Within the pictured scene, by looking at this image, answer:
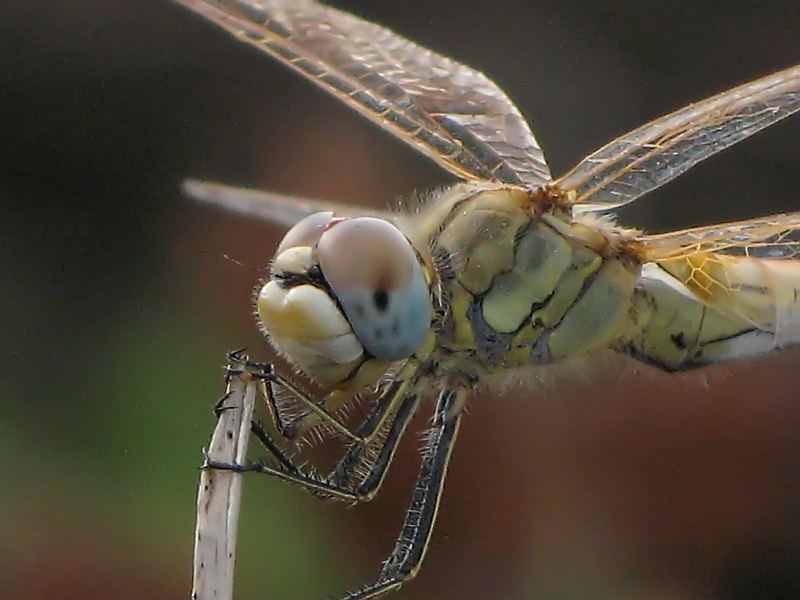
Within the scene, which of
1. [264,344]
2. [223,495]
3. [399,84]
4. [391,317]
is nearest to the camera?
[223,495]

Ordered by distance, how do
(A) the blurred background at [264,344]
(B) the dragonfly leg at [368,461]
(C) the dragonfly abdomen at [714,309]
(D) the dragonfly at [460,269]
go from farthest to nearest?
(A) the blurred background at [264,344] < (C) the dragonfly abdomen at [714,309] < (B) the dragonfly leg at [368,461] < (D) the dragonfly at [460,269]

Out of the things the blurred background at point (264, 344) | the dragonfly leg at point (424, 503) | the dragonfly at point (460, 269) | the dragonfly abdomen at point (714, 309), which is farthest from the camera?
the blurred background at point (264, 344)

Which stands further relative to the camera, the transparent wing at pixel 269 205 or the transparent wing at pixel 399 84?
the transparent wing at pixel 269 205

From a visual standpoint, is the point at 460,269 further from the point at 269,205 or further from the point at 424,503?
the point at 269,205

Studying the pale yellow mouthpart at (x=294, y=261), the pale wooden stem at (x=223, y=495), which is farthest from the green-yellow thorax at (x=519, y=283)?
the pale wooden stem at (x=223, y=495)

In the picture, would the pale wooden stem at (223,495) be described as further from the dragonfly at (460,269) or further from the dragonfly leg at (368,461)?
the dragonfly leg at (368,461)

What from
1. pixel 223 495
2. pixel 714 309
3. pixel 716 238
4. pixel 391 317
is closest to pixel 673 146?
pixel 716 238

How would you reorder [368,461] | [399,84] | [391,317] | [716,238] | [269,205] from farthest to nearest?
[269,205], [399,84], [716,238], [368,461], [391,317]

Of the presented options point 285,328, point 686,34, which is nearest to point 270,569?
point 285,328
